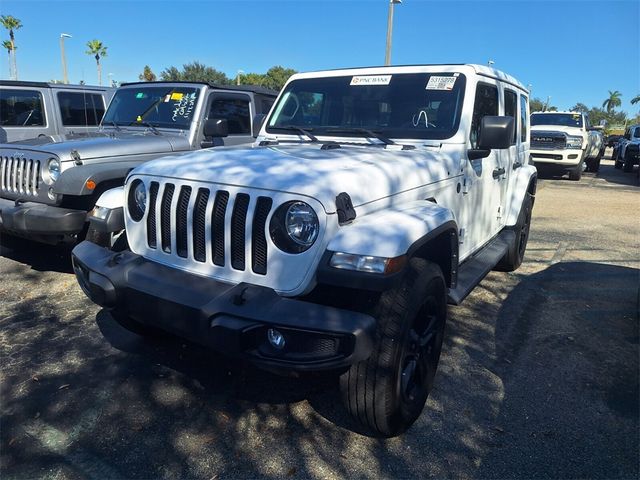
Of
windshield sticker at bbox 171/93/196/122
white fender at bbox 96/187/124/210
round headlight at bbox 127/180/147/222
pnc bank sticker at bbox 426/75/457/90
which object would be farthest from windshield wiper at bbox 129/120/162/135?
pnc bank sticker at bbox 426/75/457/90

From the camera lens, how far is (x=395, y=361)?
2.31 meters

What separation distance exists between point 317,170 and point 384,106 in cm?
152

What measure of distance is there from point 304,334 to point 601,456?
178 centimetres

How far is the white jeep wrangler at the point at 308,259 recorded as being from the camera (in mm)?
2123

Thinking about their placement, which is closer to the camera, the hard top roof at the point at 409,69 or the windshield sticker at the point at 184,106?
the hard top roof at the point at 409,69

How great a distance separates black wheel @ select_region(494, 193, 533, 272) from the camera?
5270mm

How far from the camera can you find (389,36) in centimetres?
1559

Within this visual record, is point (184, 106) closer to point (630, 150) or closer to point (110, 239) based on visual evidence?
point (110, 239)

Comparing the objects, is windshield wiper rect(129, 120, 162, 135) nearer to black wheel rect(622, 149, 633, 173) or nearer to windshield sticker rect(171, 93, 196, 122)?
windshield sticker rect(171, 93, 196, 122)

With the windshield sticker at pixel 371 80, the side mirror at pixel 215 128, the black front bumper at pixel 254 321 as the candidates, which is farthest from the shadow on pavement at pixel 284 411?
the side mirror at pixel 215 128

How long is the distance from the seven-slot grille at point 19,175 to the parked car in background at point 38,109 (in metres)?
3.07

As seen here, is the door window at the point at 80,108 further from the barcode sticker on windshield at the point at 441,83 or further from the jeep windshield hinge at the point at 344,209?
the jeep windshield hinge at the point at 344,209

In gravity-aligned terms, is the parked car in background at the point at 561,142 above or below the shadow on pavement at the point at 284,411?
above

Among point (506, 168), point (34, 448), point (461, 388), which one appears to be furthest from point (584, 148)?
point (34, 448)
